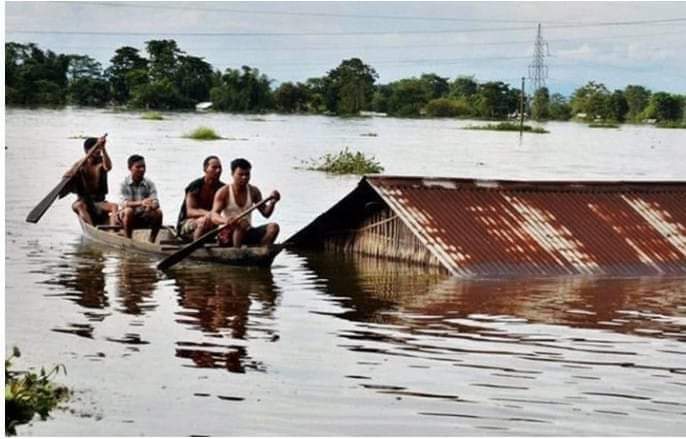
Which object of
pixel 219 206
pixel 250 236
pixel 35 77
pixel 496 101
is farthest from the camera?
pixel 496 101

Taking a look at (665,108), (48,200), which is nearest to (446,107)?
(665,108)

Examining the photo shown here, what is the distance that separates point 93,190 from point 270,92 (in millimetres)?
110939

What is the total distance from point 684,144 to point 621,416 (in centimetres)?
7753

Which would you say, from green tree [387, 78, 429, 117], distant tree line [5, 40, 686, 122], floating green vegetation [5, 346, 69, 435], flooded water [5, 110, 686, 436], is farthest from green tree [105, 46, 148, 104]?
floating green vegetation [5, 346, 69, 435]

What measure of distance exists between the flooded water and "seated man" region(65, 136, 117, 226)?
1.90 ft

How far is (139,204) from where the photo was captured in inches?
770

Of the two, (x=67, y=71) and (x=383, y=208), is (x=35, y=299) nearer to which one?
(x=383, y=208)

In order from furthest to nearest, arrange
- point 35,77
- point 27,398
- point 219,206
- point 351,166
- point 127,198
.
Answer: point 35,77 < point 351,166 < point 127,198 < point 219,206 < point 27,398

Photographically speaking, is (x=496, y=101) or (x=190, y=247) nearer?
(x=190, y=247)

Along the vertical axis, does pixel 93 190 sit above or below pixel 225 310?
above

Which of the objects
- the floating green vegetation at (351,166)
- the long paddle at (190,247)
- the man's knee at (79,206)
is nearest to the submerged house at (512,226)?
the long paddle at (190,247)

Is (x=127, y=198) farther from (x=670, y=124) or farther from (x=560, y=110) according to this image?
(x=560, y=110)

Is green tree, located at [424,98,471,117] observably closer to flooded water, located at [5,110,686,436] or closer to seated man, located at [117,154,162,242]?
flooded water, located at [5,110,686,436]

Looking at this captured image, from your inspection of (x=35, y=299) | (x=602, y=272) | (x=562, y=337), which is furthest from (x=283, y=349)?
(x=602, y=272)
